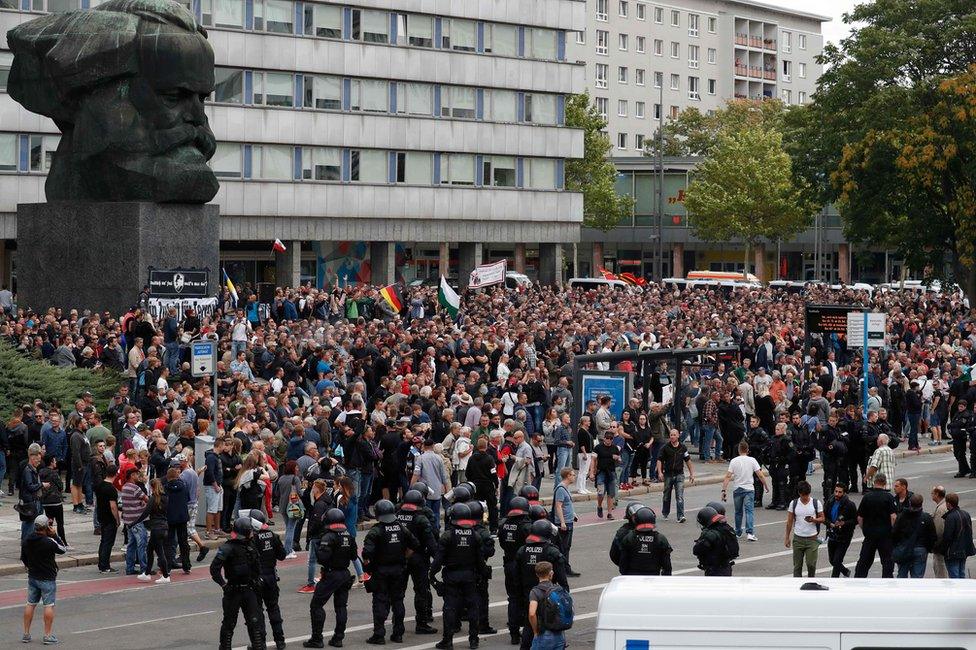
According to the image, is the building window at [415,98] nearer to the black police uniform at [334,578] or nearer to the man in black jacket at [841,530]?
the man in black jacket at [841,530]

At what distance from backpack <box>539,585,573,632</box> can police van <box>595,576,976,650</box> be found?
4.82 meters

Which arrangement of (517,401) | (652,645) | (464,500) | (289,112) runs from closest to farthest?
(652,645)
(464,500)
(517,401)
(289,112)

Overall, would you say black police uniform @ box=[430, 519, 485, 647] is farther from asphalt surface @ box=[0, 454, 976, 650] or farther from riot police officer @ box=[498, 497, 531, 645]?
asphalt surface @ box=[0, 454, 976, 650]

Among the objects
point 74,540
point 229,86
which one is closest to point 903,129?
point 229,86

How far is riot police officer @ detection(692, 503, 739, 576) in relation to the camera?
670 inches

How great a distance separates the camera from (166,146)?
3778 cm

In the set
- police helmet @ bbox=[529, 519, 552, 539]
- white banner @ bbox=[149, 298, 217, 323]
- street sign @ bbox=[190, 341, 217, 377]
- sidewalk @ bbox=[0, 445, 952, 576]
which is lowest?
sidewalk @ bbox=[0, 445, 952, 576]

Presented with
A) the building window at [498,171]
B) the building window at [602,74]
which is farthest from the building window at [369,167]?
the building window at [602,74]

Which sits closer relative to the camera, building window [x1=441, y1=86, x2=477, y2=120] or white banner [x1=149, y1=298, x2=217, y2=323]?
white banner [x1=149, y1=298, x2=217, y2=323]

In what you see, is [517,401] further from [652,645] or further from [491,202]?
[491,202]

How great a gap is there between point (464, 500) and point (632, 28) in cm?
10332

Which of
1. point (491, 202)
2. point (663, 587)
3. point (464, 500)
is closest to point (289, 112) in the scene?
point (491, 202)

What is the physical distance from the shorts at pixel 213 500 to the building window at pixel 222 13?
41089mm

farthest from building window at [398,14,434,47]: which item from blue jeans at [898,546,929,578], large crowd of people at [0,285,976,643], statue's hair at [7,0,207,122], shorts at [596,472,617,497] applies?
blue jeans at [898,546,929,578]
